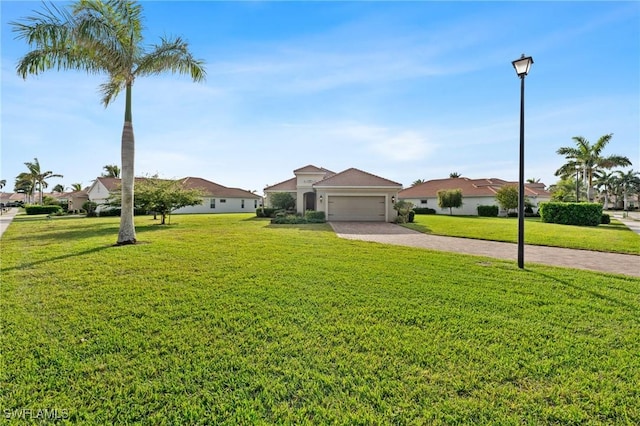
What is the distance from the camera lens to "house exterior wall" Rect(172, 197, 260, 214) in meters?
39.0

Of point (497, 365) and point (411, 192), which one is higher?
point (411, 192)

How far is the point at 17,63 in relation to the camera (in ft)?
33.3

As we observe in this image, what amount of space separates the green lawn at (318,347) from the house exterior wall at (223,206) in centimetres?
3335

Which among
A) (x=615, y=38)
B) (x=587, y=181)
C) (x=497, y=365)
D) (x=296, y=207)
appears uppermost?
(x=615, y=38)

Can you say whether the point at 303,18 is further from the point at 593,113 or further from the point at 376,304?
the point at 593,113

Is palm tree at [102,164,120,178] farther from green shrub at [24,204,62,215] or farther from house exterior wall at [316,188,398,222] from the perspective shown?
house exterior wall at [316,188,398,222]

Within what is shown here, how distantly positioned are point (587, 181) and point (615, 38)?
31.4 meters

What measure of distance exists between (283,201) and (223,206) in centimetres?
1686

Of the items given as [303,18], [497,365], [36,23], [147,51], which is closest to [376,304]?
[497,365]

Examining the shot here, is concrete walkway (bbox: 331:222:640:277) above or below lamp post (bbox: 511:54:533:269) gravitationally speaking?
below

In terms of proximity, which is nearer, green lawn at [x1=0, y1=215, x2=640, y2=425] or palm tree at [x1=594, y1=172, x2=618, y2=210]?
green lawn at [x1=0, y1=215, x2=640, y2=425]

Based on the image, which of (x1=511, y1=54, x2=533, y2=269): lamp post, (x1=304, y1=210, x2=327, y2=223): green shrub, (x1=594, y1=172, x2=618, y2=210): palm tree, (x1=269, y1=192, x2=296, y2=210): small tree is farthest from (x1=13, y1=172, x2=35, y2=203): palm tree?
(x1=594, y1=172, x2=618, y2=210): palm tree

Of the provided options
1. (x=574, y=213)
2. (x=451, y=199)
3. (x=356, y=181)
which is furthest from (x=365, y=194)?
(x=451, y=199)

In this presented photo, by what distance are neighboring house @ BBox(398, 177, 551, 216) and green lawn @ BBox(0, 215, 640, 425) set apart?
31476 millimetres
